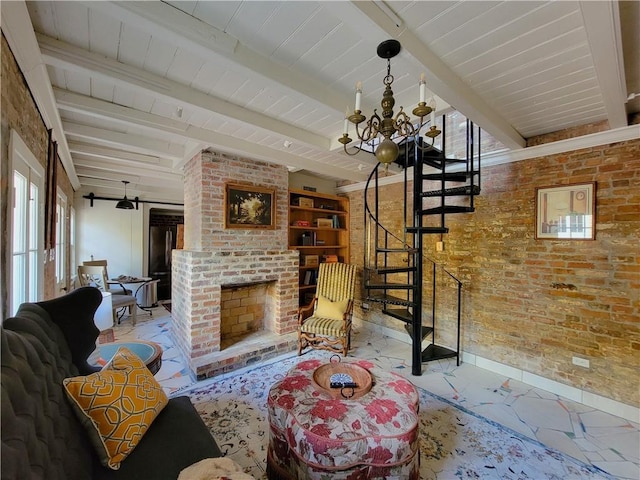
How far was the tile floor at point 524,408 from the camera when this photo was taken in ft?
6.40

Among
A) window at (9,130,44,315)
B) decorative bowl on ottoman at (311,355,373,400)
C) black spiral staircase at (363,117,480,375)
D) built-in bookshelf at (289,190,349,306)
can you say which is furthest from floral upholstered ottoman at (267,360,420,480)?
built-in bookshelf at (289,190,349,306)

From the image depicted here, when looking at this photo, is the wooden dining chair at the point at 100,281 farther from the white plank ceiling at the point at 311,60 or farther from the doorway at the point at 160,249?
the white plank ceiling at the point at 311,60

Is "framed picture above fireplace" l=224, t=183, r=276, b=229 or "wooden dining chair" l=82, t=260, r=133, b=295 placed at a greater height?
"framed picture above fireplace" l=224, t=183, r=276, b=229

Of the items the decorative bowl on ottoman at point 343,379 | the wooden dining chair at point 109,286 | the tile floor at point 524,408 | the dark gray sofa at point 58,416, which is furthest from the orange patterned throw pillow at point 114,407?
the wooden dining chair at point 109,286

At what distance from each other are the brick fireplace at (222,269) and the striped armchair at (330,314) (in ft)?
1.00

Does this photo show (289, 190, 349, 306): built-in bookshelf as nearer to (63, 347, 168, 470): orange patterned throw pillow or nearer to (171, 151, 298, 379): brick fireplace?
(171, 151, 298, 379): brick fireplace

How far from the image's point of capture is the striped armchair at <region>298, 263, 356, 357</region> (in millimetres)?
3395

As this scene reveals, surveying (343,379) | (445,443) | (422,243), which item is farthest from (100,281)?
(445,443)

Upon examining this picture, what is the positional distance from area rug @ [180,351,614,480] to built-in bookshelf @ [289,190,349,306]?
83.3 inches

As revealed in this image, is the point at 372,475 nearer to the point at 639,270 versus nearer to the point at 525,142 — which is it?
the point at 639,270

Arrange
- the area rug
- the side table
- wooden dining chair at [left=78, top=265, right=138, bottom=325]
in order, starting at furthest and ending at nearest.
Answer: wooden dining chair at [left=78, top=265, right=138, bottom=325]
the side table
the area rug

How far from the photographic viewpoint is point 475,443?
78.1 inches

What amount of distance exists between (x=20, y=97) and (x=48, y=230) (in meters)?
1.37

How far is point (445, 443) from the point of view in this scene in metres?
1.98
